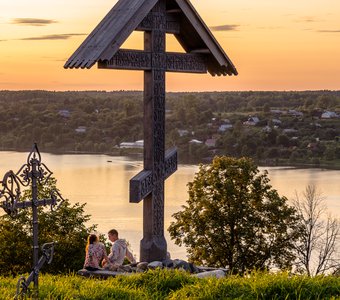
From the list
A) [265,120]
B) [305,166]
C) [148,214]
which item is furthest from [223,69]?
[265,120]

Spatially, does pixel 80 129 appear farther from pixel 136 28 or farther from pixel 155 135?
pixel 136 28

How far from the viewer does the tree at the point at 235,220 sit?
36625 millimetres

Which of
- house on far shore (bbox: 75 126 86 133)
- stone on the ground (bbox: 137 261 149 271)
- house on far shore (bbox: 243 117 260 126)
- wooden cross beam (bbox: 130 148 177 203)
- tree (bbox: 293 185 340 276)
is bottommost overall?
stone on the ground (bbox: 137 261 149 271)

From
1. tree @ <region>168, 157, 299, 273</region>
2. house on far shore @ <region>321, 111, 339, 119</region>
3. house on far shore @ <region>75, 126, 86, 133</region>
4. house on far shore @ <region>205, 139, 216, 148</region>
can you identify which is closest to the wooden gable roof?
tree @ <region>168, 157, 299, 273</region>

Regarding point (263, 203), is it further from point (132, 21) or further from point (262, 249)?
point (132, 21)

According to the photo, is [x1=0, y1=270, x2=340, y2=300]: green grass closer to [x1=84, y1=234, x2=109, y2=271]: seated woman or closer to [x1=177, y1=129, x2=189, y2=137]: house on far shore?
[x1=84, y1=234, x2=109, y2=271]: seated woman

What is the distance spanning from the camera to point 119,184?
79.8 m

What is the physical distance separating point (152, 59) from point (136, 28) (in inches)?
26.2

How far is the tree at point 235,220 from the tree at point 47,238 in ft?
28.5

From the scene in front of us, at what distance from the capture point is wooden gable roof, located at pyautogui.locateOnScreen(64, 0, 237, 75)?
554 inches

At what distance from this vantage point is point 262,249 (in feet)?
122

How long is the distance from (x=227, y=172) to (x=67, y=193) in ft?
113

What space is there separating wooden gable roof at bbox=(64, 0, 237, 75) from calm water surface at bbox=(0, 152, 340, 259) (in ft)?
102

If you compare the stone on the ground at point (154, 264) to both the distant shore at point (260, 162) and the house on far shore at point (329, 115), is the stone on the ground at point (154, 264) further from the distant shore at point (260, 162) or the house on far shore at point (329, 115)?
the house on far shore at point (329, 115)
